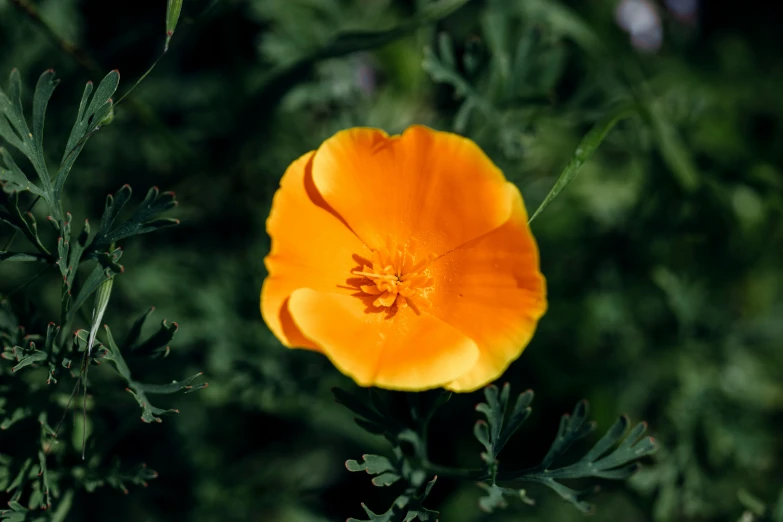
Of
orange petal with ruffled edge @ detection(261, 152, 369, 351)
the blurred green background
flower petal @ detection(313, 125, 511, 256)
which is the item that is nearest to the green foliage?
orange petal with ruffled edge @ detection(261, 152, 369, 351)

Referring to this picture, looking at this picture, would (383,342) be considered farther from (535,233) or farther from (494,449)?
(535,233)

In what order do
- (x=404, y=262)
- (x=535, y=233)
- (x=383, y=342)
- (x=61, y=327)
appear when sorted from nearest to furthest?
1. (x=61, y=327)
2. (x=383, y=342)
3. (x=404, y=262)
4. (x=535, y=233)

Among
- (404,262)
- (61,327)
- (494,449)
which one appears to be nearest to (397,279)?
(404,262)

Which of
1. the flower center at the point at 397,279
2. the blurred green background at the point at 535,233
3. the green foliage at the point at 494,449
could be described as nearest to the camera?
the green foliage at the point at 494,449

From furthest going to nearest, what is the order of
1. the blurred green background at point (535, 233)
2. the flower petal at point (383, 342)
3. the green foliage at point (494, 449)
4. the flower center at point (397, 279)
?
the blurred green background at point (535, 233) < the flower center at point (397, 279) < the green foliage at point (494, 449) < the flower petal at point (383, 342)

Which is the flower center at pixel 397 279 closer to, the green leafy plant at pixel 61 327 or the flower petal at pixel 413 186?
the flower petal at pixel 413 186

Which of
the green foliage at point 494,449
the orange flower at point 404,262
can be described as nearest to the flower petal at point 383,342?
the orange flower at point 404,262
